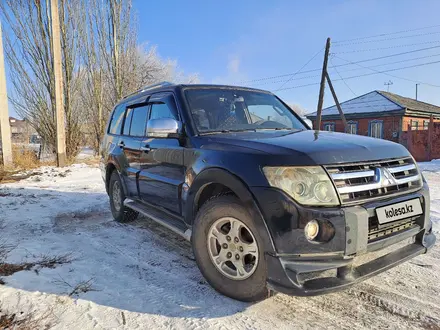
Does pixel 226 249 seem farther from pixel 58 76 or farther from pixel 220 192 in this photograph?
pixel 58 76

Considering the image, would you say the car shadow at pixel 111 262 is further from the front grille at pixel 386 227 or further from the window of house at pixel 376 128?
the window of house at pixel 376 128

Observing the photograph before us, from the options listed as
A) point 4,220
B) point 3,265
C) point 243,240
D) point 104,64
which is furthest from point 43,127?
point 243,240

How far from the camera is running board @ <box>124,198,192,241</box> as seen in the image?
3.03 m

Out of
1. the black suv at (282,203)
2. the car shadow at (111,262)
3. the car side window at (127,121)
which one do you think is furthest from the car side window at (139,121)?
the car shadow at (111,262)

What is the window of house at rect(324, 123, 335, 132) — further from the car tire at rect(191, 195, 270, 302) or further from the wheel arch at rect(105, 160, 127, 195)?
the car tire at rect(191, 195, 270, 302)

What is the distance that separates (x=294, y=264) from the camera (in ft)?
6.77

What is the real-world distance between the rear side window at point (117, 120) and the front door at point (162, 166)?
1223mm

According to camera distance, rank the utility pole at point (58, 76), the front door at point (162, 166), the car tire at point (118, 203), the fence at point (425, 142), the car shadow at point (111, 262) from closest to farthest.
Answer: the car shadow at point (111, 262) < the front door at point (162, 166) < the car tire at point (118, 203) < the utility pole at point (58, 76) < the fence at point (425, 142)

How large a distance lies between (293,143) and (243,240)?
84 centimetres

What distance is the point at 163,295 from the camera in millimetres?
2605

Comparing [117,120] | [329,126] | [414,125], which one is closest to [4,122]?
[117,120]

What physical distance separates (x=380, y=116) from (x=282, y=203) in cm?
2525

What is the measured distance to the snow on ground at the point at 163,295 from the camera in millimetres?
2234

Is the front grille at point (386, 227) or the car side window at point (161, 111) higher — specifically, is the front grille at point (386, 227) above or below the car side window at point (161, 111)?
below
